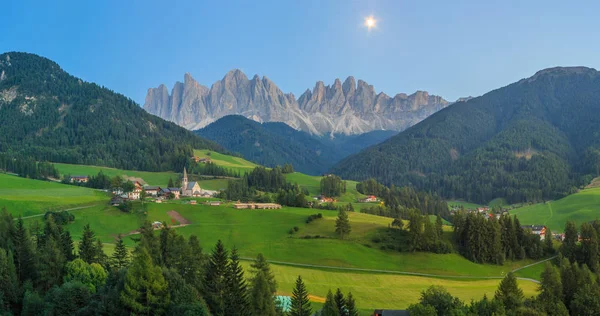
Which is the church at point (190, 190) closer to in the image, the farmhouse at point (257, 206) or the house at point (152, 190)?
the house at point (152, 190)

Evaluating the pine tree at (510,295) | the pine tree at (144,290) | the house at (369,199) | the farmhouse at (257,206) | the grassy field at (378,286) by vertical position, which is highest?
the house at (369,199)

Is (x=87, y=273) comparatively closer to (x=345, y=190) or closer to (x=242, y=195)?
(x=242, y=195)

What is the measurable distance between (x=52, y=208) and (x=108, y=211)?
1224 cm

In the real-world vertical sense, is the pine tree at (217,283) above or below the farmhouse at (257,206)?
below

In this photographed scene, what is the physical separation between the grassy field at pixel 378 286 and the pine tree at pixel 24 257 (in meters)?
32.0

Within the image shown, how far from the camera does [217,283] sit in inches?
1860

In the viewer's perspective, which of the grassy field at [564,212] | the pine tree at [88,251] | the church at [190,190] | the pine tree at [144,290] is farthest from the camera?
the grassy field at [564,212]

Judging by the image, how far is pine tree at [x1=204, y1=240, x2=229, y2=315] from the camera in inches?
1805

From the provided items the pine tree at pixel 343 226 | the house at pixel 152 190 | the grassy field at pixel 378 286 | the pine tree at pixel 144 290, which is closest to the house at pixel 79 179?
the house at pixel 152 190

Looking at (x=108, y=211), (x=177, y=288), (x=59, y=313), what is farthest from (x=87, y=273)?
(x=108, y=211)

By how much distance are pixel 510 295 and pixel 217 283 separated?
33877 mm

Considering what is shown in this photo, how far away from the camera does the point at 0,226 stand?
61344mm

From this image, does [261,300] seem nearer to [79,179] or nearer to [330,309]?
[330,309]

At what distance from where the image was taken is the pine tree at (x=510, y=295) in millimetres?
52312
